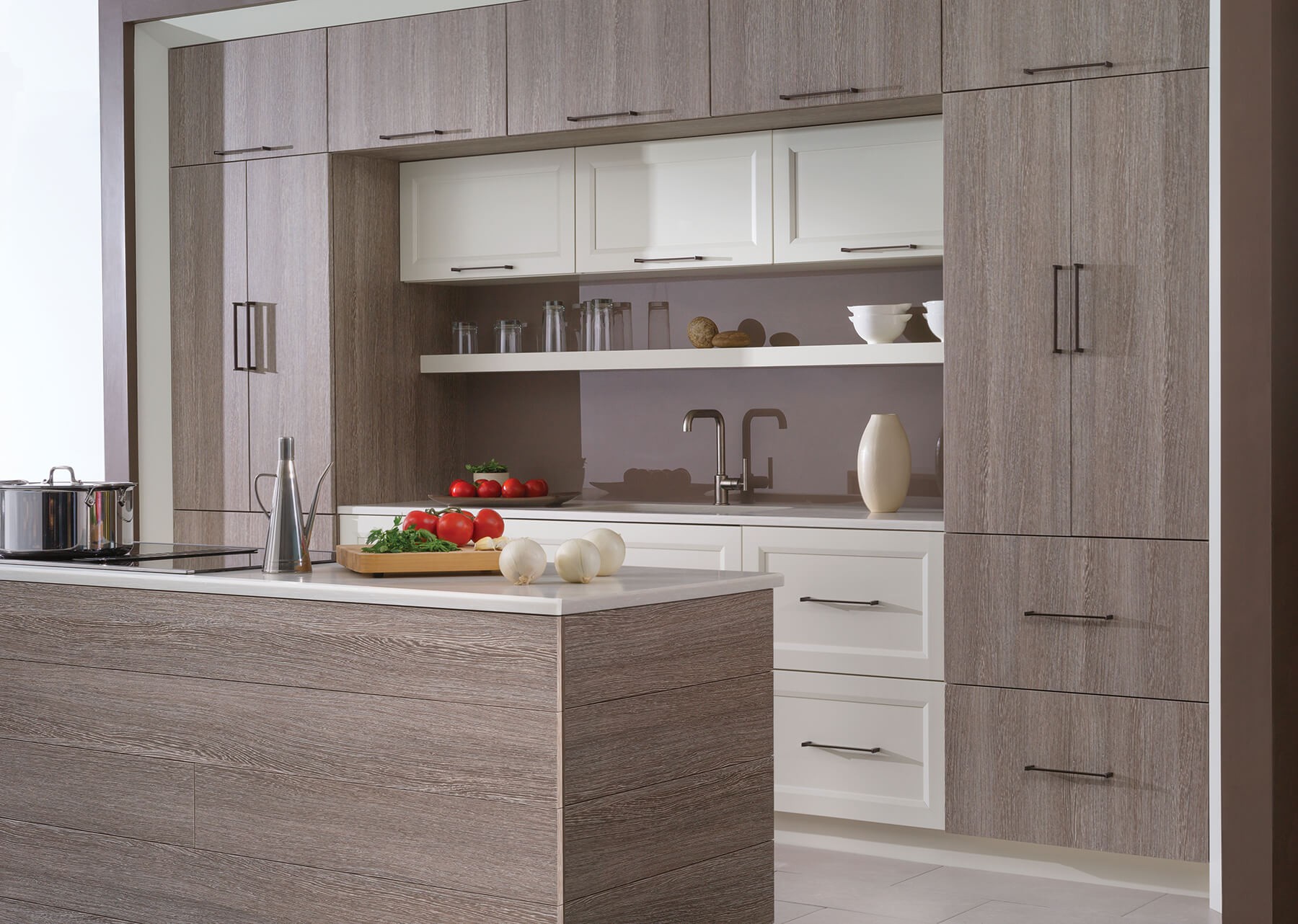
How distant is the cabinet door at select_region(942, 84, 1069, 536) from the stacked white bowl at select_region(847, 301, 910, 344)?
0.38 metres

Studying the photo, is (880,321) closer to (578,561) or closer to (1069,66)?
(1069,66)

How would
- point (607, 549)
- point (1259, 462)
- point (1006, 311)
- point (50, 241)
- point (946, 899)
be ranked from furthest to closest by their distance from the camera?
point (50, 241) < point (1006, 311) < point (946, 899) < point (607, 549) < point (1259, 462)

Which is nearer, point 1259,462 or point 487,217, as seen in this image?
point 1259,462

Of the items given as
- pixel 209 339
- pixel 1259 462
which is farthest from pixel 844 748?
pixel 1259 462

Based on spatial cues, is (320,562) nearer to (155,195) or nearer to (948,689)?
(948,689)

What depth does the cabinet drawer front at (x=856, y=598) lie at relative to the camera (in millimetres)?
3559

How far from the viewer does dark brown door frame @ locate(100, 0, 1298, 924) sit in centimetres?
39

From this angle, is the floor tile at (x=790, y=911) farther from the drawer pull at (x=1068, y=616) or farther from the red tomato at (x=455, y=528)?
the red tomato at (x=455, y=528)

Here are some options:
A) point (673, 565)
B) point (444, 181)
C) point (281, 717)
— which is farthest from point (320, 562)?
point (444, 181)

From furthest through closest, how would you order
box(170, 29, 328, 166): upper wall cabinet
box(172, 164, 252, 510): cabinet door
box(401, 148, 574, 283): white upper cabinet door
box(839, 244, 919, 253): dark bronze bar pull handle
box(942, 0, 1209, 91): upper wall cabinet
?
box(172, 164, 252, 510): cabinet door, box(170, 29, 328, 166): upper wall cabinet, box(401, 148, 574, 283): white upper cabinet door, box(839, 244, 919, 253): dark bronze bar pull handle, box(942, 0, 1209, 91): upper wall cabinet

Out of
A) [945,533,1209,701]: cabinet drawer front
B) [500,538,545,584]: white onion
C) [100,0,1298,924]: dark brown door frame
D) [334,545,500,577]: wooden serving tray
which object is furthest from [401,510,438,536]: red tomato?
[100,0,1298,924]: dark brown door frame

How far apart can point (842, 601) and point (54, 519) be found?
2.00m

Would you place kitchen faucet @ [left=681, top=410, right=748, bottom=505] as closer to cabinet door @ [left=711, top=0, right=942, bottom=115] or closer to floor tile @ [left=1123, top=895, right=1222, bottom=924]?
cabinet door @ [left=711, top=0, right=942, bottom=115]

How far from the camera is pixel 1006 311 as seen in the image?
3.46 metres
